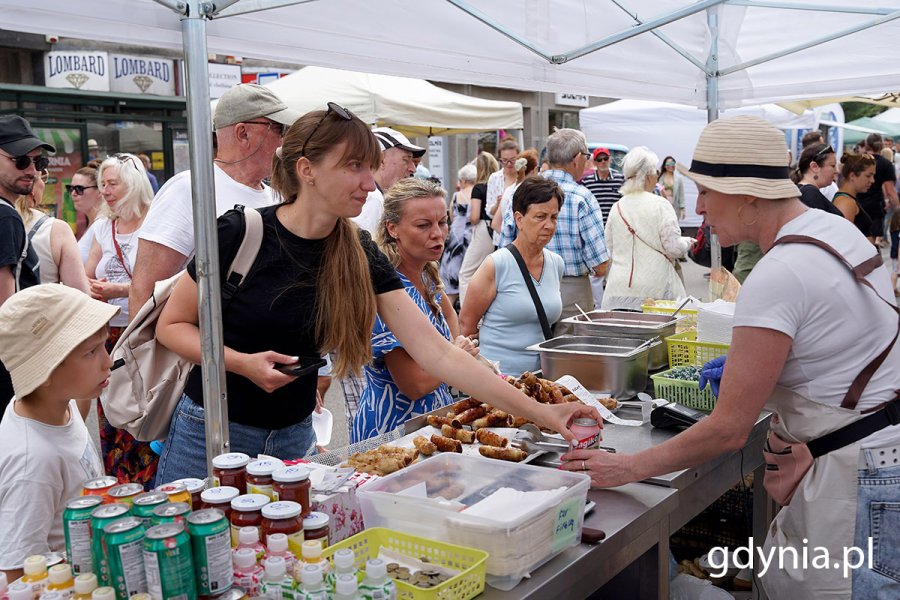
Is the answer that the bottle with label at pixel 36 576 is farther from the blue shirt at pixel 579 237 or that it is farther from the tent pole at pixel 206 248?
the blue shirt at pixel 579 237

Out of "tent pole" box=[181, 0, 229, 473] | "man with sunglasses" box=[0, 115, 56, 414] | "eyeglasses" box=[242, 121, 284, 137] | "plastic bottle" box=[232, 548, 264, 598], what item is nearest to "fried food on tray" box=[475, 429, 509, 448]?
"tent pole" box=[181, 0, 229, 473]

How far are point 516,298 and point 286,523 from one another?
112 inches

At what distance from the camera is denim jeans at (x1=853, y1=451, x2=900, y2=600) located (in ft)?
7.73

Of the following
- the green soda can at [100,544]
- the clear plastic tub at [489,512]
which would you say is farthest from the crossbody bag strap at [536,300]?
the green soda can at [100,544]

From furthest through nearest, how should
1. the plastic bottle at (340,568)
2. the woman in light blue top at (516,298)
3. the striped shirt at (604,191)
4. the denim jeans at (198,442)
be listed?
1. the striped shirt at (604,191)
2. the woman in light blue top at (516,298)
3. the denim jeans at (198,442)
4. the plastic bottle at (340,568)

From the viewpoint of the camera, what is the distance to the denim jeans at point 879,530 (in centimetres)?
236

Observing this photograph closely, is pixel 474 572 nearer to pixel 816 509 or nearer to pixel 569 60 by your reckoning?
pixel 816 509

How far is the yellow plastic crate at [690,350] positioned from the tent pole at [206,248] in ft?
7.08

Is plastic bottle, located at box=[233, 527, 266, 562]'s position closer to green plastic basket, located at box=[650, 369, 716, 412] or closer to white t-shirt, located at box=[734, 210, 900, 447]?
white t-shirt, located at box=[734, 210, 900, 447]

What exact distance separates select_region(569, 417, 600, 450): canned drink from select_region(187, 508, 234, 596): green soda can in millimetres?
1310

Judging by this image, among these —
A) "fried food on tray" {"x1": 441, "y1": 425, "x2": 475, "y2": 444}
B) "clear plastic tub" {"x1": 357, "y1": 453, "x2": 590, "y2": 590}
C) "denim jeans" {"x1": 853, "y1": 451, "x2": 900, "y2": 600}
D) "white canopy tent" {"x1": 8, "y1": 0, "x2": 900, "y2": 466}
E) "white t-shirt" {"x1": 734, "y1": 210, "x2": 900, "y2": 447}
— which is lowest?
"denim jeans" {"x1": 853, "y1": 451, "x2": 900, "y2": 600}

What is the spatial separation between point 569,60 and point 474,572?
11.4ft

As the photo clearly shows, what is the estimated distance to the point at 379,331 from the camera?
10.4 feet

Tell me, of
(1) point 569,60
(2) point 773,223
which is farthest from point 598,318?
(2) point 773,223
